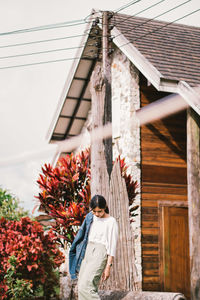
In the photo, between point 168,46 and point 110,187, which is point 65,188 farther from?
point 168,46

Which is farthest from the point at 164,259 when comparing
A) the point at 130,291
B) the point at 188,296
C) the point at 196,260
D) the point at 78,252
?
the point at 78,252

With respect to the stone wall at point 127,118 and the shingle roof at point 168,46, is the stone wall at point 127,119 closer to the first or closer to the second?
the stone wall at point 127,118

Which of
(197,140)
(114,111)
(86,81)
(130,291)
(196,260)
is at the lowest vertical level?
(130,291)

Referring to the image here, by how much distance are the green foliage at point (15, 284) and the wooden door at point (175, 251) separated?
3.22 metres

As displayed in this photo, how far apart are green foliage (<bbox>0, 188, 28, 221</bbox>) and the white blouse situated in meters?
14.8

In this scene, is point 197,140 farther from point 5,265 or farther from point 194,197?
point 5,265

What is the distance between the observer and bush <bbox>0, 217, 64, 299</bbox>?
12.2 metres

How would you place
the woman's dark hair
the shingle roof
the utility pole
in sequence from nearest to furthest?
the woman's dark hair → the utility pole → the shingle roof

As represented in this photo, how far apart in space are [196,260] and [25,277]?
3.94m

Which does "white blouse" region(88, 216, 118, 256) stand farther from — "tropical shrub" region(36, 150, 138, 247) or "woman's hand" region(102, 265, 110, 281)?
"tropical shrub" region(36, 150, 138, 247)

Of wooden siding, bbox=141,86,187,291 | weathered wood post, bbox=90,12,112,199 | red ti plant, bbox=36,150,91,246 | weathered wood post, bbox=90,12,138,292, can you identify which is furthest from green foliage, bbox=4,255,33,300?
weathered wood post, bbox=90,12,112,199

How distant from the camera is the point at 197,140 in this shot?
11430 millimetres

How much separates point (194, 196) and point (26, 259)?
158 inches

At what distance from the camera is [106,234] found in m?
7.80
